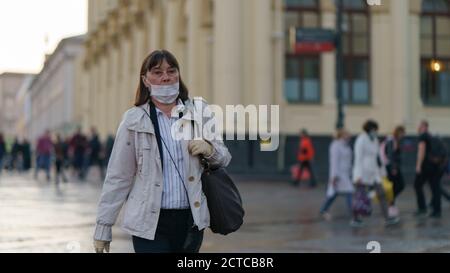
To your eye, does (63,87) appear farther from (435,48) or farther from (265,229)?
(265,229)

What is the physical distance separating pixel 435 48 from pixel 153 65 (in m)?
29.6

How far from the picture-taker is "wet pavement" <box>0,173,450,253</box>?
1016cm

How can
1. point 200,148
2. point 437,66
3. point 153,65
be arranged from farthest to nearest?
point 437,66, point 153,65, point 200,148

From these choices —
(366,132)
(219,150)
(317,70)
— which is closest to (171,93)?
(219,150)

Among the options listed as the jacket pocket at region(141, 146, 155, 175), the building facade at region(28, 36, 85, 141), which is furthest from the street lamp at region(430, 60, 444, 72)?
the building facade at region(28, 36, 85, 141)

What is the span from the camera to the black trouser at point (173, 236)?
4.50m

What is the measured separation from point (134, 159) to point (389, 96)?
1122 inches

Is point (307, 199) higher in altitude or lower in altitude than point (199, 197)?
lower

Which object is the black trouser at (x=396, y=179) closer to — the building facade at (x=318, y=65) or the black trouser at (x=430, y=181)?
the black trouser at (x=430, y=181)

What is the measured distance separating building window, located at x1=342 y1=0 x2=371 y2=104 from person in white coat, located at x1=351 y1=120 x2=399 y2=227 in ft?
60.2

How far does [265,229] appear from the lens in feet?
41.4

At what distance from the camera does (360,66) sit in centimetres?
3241

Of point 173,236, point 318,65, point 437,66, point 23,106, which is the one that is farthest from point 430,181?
point 23,106

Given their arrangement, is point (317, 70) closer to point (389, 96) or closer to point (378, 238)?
point (389, 96)
